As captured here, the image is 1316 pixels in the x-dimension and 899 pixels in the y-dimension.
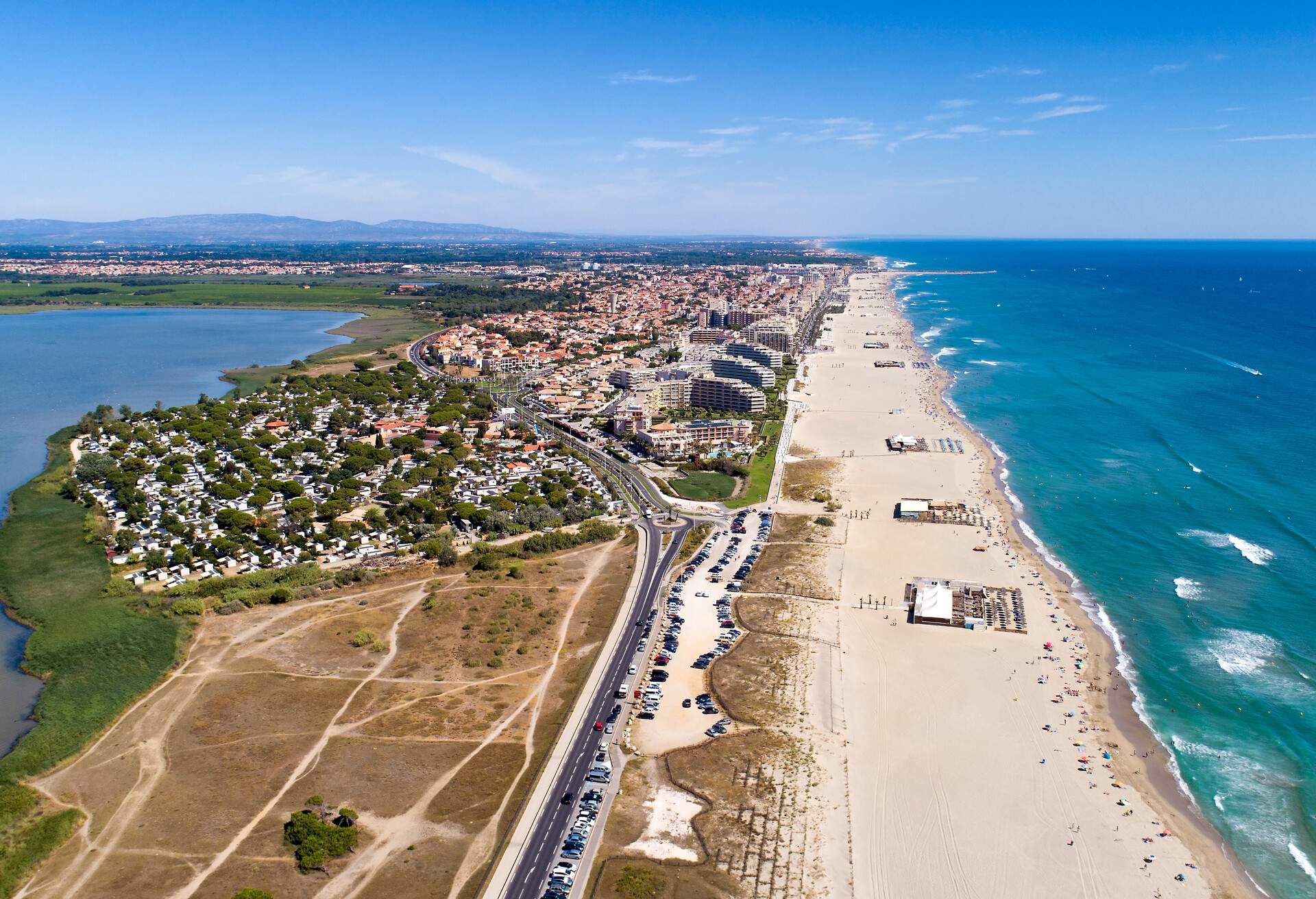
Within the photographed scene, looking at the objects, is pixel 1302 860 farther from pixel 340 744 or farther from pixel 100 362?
pixel 100 362

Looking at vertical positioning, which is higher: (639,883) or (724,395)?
(724,395)

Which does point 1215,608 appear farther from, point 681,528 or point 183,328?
point 183,328

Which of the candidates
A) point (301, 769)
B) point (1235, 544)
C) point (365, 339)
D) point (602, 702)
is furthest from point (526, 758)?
point (365, 339)

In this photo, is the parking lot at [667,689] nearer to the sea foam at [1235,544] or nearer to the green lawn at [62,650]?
the green lawn at [62,650]

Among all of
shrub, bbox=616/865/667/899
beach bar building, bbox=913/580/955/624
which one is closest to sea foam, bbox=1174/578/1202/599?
beach bar building, bbox=913/580/955/624

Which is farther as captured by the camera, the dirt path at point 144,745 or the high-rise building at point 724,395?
the high-rise building at point 724,395

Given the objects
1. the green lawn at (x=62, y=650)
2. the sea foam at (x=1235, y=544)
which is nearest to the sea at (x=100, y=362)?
the green lawn at (x=62, y=650)
